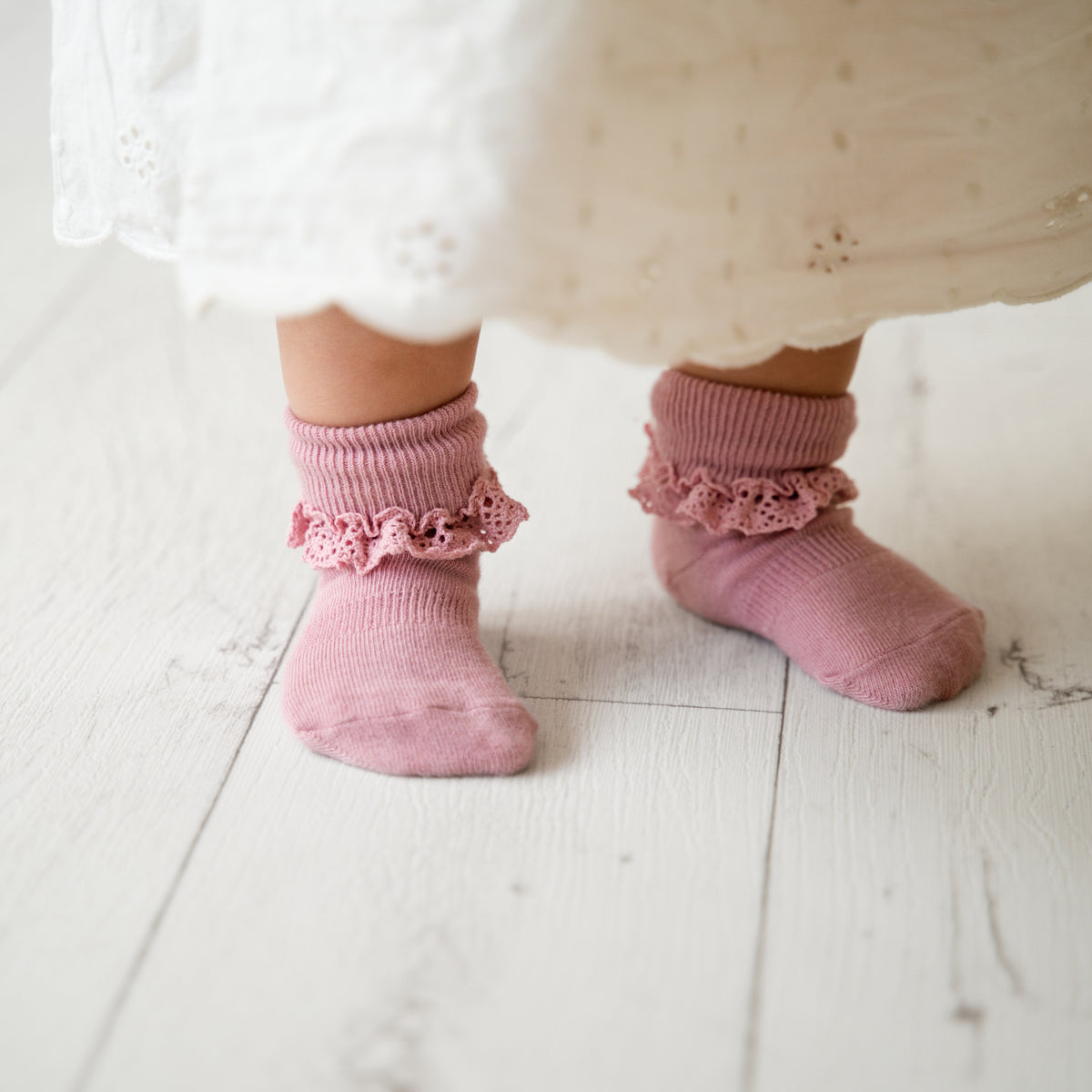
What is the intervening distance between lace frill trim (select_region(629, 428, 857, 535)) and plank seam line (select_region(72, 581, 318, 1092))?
0.28 m

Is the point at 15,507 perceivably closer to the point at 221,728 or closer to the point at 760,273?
the point at 221,728

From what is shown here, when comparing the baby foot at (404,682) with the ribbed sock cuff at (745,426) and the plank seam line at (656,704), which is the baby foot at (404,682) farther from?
the ribbed sock cuff at (745,426)

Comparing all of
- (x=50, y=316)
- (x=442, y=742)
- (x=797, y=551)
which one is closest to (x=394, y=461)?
(x=442, y=742)

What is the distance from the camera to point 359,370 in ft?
2.11

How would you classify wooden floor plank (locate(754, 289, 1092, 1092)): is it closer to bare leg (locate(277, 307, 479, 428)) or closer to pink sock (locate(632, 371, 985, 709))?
pink sock (locate(632, 371, 985, 709))

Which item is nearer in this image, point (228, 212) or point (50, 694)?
point (228, 212)

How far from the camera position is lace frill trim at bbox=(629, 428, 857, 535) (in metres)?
0.73

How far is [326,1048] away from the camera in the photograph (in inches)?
19.3

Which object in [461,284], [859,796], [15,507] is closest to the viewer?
[461,284]

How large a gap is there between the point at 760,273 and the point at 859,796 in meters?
0.27

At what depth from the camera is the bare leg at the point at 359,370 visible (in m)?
0.64

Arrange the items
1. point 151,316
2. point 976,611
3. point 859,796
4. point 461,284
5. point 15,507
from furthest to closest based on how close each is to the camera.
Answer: point 151,316, point 15,507, point 976,611, point 859,796, point 461,284

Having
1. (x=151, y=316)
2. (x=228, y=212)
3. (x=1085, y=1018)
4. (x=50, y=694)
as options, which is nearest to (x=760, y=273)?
(x=228, y=212)

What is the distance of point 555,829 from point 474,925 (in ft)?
0.24
